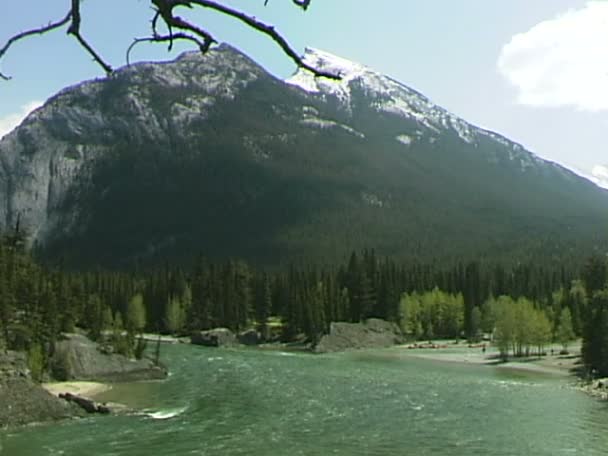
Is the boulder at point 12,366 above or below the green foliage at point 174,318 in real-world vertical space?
below

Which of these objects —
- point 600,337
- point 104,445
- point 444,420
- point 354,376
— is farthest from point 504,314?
point 104,445

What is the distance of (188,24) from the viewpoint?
3.52m

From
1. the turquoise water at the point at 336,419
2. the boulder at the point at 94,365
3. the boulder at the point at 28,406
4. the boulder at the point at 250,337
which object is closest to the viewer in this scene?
the turquoise water at the point at 336,419

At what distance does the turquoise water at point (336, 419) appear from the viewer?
3030cm

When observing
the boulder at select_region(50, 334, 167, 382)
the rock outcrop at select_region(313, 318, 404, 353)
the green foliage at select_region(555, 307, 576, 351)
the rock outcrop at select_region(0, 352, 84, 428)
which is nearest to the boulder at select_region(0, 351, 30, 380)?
the rock outcrop at select_region(0, 352, 84, 428)

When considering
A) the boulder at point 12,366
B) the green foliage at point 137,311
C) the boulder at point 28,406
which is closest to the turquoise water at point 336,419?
the boulder at point 28,406

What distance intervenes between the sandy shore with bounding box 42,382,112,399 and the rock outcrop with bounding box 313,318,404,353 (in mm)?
41232

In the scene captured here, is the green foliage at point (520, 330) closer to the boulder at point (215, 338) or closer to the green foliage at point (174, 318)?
the boulder at point (215, 338)

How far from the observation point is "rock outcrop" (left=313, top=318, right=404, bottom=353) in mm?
96125

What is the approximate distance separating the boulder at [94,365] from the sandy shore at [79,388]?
321cm

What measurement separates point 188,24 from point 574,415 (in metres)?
39.5

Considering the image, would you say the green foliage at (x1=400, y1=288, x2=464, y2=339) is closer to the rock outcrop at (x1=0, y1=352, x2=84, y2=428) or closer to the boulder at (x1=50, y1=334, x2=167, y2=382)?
the boulder at (x1=50, y1=334, x2=167, y2=382)

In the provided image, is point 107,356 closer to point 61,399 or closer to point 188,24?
point 61,399

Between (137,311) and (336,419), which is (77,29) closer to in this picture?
(336,419)
